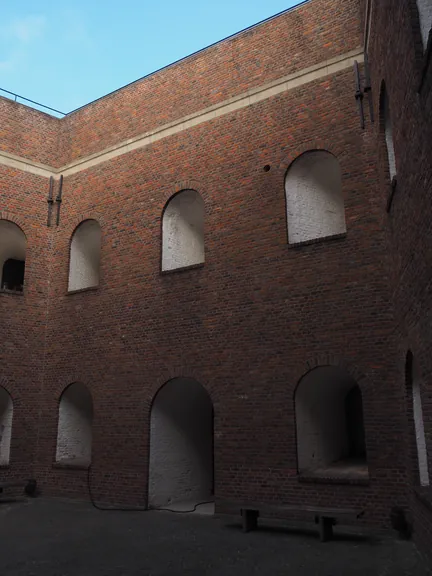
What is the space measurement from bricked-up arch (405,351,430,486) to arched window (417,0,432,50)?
162 inches

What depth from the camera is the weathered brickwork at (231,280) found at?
8.93 metres

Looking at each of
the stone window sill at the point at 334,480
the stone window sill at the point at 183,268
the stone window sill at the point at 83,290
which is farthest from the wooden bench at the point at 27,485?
the stone window sill at the point at 334,480

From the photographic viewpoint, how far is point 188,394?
1203cm

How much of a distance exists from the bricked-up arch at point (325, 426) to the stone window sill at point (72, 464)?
17.0 feet

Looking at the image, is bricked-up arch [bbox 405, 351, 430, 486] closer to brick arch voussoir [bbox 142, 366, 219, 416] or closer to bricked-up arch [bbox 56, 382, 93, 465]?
brick arch voussoir [bbox 142, 366, 219, 416]

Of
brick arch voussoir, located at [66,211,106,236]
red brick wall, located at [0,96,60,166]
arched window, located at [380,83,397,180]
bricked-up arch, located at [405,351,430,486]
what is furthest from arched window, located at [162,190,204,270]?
bricked-up arch, located at [405,351,430,486]

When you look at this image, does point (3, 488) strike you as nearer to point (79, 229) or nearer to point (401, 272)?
point (79, 229)

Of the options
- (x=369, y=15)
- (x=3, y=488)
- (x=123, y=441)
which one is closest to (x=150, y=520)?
(x=123, y=441)

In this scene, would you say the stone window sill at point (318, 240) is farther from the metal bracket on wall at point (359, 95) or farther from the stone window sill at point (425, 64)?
the stone window sill at point (425, 64)

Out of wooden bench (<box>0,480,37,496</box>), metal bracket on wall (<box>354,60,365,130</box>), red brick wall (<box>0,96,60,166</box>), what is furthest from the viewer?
red brick wall (<box>0,96,60,166</box>)

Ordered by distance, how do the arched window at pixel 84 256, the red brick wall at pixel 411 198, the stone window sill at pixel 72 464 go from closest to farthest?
the red brick wall at pixel 411 198
the stone window sill at pixel 72 464
the arched window at pixel 84 256

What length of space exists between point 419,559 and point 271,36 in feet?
33.3

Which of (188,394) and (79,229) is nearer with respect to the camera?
(188,394)

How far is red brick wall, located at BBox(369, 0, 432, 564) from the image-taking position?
19.2 ft
